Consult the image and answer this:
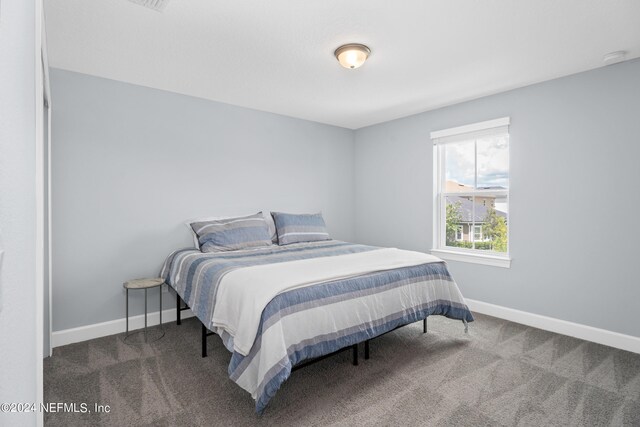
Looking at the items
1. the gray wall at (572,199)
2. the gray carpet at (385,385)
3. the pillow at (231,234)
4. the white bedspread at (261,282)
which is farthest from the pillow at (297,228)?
the gray wall at (572,199)

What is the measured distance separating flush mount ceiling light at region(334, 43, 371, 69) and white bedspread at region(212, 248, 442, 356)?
1.59 metres

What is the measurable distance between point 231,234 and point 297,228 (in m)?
0.82

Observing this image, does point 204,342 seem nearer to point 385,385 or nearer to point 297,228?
point 385,385

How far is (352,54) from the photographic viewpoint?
2553 millimetres

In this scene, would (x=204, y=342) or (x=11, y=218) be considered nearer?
(x=11, y=218)

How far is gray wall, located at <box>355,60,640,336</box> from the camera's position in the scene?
9.25ft

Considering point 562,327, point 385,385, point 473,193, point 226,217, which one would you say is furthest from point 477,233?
point 226,217

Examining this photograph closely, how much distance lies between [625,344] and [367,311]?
7.57 ft

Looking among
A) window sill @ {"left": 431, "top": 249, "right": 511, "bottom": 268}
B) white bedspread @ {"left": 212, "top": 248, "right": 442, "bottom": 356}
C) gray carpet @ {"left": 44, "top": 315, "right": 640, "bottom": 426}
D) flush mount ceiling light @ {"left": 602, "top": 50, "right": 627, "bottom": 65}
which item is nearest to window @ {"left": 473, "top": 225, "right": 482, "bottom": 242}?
window sill @ {"left": 431, "top": 249, "right": 511, "bottom": 268}

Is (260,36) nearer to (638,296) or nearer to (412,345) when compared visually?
(412,345)

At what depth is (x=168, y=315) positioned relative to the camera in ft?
11.7

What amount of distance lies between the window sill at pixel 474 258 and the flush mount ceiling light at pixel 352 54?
8.32ft

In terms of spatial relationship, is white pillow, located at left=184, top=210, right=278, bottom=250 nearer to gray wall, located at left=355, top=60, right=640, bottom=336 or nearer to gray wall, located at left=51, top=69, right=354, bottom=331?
gray wall, located at left=51, top=69, right=354, bottom=331

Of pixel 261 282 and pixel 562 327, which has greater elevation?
pixel 261 282
